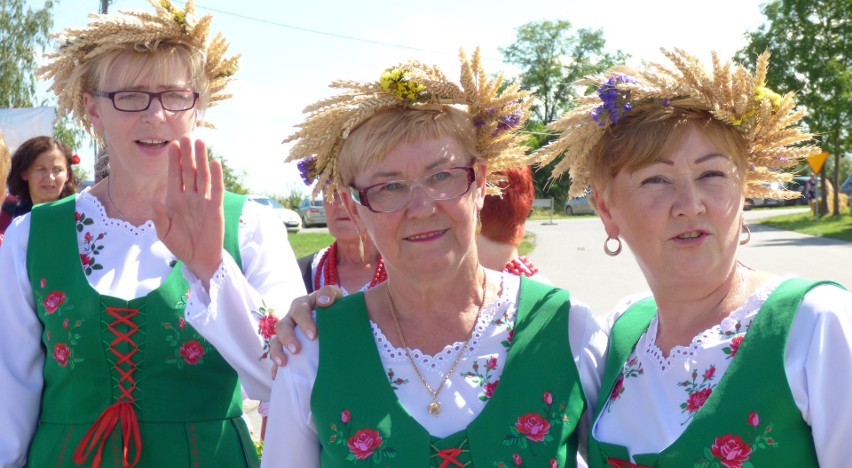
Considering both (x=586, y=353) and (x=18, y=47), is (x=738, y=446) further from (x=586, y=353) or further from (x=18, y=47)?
(x=18, y=47)

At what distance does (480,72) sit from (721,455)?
118 cm

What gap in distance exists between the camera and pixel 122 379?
95.2 inches

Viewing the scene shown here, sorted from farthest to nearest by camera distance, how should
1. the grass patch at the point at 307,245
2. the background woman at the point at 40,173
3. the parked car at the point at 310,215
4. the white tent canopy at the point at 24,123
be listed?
the parked car at the point at 310,215 → the grass patch at the point at 307,245 → the white tent canopy at the point at 24,123 → the background woman at the point at 40,173

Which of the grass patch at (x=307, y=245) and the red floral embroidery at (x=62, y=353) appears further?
the grass patch at (x=307, y=245)

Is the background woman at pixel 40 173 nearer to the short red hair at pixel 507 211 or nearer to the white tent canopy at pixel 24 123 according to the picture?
the white tent canopy at pixel 24 123

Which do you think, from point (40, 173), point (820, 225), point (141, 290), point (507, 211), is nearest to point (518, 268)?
point (507, 211)

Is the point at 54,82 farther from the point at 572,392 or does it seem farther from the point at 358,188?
the point at 572,392

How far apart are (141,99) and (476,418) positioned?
1.38 metres

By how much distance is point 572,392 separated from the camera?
2146 millimetres

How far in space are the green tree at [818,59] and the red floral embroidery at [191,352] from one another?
22.1m

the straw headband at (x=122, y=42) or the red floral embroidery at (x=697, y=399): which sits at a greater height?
the straw headband at (x=122, y=42)

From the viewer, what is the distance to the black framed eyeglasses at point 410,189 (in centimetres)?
225

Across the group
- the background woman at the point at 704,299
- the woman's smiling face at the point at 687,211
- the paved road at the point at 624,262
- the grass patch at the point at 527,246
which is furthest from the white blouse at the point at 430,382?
the grass patch at the point at 527,246

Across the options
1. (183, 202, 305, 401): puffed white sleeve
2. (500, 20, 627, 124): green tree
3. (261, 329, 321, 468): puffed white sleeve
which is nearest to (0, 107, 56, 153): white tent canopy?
(183, 202, 305, 401): puffed white sleeve
